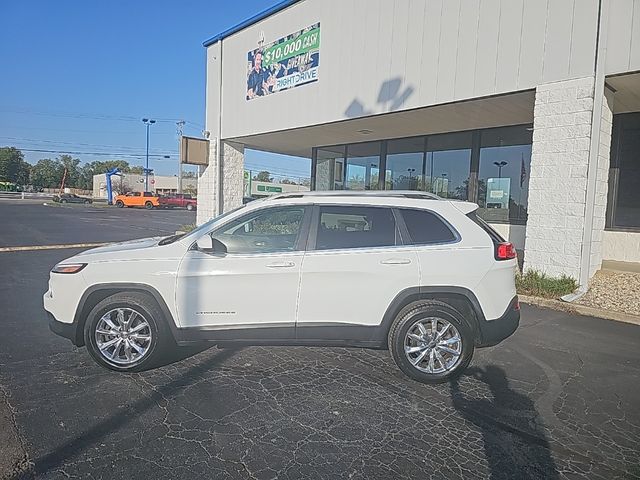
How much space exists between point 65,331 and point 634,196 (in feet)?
40.9

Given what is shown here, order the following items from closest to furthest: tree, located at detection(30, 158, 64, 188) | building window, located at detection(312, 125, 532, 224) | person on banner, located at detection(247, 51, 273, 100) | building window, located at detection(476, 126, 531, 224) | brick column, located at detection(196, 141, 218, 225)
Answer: building window, located at detection(476, 126, 531, 224), building window, located at detection(312, 125, 532, 224), person on banner, located at detection(247, 51, 273, 100), brick column, located at detection(196, 141, 218, 225), tree, located at detection(30, 158, 64, 188)

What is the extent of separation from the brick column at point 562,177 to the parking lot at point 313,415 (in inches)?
129

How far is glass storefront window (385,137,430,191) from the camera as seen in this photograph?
1521 cm

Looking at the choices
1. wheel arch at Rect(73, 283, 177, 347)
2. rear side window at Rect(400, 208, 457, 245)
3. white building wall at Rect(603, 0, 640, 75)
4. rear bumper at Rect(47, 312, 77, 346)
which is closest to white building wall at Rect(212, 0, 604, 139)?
white building wall at Rect(603, 0, 640, 75)

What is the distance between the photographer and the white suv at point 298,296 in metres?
4.22

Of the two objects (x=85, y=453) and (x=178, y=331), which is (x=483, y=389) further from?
(x=85, y=453)

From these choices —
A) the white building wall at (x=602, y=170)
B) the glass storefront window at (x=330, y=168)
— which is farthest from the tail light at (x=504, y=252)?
the glass storefront window at (x=330, y=168)

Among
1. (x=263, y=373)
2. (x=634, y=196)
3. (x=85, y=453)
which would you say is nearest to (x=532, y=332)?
(x=263, y=373)

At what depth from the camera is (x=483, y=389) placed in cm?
414

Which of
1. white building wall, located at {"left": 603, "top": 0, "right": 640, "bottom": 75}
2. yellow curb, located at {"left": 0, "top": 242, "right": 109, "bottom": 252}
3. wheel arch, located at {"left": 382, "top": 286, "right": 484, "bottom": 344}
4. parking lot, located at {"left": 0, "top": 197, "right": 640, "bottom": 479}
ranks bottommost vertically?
parking lot, located at {"left": 0, "top": 197, "right": 640, "bottom": 479}

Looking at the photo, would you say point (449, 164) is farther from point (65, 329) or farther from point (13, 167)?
point (13, 167)

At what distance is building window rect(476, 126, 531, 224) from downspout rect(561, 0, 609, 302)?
488 centimetres

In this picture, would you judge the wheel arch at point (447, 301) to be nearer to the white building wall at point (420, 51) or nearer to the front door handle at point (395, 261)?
the front door handle at point (395, 261)

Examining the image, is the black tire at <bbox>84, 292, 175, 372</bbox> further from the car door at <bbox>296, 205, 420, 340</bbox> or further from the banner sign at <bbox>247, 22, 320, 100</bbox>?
the banner sign at <bbox>247, 22, 320, 100</bbox>
